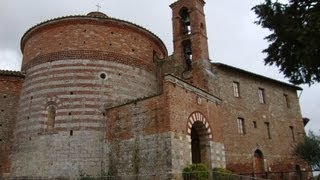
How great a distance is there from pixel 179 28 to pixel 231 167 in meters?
9.53

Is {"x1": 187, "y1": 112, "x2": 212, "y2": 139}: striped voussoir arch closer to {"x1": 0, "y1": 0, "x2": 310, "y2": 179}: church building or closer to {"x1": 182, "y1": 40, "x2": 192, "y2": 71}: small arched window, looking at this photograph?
{"x1": 0, "y1": 0, "x2": 310, "y2": 179}: church building

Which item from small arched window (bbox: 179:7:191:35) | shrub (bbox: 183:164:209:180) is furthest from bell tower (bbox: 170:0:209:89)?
shrub (bbox: 183:164:209:180)

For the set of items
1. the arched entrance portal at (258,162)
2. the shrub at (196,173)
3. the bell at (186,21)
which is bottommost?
the shrub at (196,173)

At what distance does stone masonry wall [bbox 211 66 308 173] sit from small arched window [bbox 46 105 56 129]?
9.36 meters

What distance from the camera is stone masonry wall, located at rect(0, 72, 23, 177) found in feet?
63.7

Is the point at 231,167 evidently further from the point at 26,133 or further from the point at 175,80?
the point at 26,133

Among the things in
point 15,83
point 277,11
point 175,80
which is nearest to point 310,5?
point 277,11

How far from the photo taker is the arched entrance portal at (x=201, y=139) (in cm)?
1764

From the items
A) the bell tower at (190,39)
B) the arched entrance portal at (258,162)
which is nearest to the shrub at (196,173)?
the bell tower at (190,39)

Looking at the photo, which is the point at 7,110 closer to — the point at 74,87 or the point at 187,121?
the point at 74,87

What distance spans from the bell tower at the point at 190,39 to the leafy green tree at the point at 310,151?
32.7ft

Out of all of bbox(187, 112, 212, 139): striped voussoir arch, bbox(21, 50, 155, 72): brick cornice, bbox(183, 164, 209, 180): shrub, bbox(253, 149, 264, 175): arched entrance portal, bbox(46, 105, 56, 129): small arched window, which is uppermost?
bbox(21, 50, 155, 72): brick cornice

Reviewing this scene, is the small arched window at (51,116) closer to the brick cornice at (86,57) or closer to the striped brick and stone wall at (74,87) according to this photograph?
the striped brick and stone wall at (74,87)

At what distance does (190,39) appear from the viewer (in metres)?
21.9
